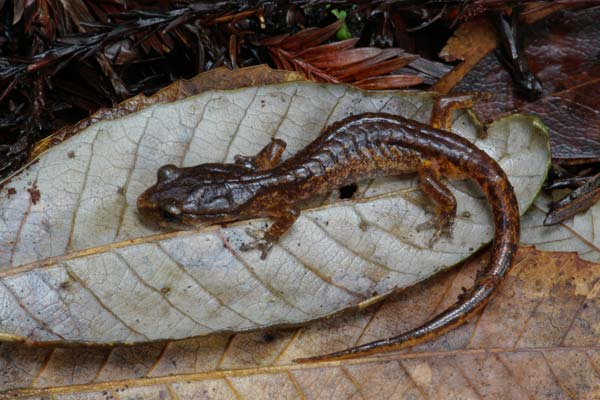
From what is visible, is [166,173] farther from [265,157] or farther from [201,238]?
[265,157]

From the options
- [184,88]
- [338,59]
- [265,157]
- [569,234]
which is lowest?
[569,234]

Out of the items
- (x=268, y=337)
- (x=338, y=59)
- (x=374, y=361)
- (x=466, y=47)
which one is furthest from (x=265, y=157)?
(x=466, y=47)

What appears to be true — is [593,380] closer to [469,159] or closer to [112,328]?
[469,159]

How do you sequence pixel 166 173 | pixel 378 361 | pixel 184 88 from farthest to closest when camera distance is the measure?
1. pixel 184 88
2. pixel 166 173
3. pixel 378 361

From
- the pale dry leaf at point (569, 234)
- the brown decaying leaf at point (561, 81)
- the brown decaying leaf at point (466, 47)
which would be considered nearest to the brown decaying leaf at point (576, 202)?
the pale dry leaf at point (569, 234)

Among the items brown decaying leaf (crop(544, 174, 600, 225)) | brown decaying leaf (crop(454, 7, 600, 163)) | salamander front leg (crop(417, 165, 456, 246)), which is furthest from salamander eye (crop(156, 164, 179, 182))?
brown decaying leaf (crop(544, 174, 600, 225))

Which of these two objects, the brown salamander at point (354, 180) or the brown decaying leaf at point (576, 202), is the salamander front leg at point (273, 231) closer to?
the brown salamander at point (354, 180)

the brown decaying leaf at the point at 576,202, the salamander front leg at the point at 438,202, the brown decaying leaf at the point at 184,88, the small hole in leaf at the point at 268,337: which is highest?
the brown decaying leaf at the point at 184,88

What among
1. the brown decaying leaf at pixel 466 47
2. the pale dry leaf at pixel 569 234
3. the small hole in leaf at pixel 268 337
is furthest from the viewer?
the brown decaying leaf at pixel 466 47
